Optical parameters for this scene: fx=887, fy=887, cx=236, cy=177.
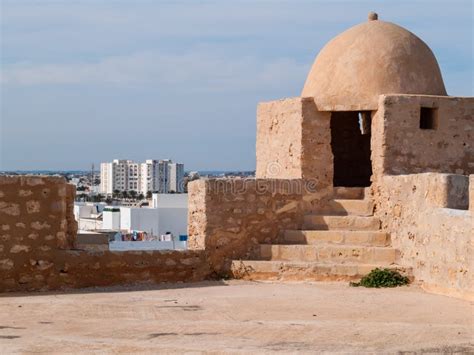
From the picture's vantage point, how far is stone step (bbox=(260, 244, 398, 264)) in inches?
459

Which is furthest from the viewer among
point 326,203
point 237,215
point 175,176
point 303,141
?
point 175,176

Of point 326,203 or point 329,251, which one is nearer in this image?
point 329,251

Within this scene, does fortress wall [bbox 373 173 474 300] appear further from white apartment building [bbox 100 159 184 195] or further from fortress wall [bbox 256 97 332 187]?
white apartment building [bbox 100 159 184 195]

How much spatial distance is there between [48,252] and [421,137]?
5.56m

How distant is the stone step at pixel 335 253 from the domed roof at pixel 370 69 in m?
2.32

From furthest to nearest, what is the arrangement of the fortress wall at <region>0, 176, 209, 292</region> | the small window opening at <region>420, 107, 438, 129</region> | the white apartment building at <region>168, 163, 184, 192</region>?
1. the white apartment building at <region>168, 163, 184, 192</region>
2. the small window opening at <region>420, 107, 438, 129</region>
3. the fortress wall at <region>0, 176, 209, 292</region>

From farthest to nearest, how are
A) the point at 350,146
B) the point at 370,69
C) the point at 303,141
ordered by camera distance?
1. the point at 350,146
2. the point at 370,69
3. the point at 303,141

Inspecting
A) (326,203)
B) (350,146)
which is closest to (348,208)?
(326,203)

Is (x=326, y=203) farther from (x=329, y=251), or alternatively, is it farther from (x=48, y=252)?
(x=48, y=252)

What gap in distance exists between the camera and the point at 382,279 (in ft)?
36.4

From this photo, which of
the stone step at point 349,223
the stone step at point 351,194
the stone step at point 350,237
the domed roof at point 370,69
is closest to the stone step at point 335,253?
the stone step at point 350,237

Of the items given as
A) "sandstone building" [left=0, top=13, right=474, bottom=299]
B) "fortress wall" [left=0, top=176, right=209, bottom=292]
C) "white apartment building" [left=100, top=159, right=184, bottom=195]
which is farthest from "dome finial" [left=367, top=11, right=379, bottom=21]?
"white apartment building" [left=100, top=159, right=184, bottom=195]

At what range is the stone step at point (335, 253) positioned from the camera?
1165 cm

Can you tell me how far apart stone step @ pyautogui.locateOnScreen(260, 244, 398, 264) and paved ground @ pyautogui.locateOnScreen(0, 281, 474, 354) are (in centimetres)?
72
